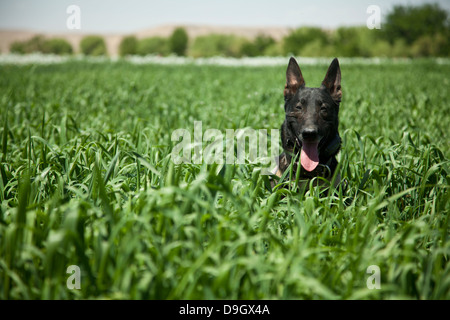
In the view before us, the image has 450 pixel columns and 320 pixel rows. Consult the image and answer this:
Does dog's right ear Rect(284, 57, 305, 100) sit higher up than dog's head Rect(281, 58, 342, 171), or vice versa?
dog's right ear Rect(284, 57, 305, 100)

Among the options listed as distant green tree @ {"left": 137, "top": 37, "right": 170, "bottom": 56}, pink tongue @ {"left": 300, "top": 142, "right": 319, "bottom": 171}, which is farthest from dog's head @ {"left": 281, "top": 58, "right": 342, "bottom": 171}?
distant green tree @ {"left": 137, "top": 37, "right": 170, "bottom": 56}

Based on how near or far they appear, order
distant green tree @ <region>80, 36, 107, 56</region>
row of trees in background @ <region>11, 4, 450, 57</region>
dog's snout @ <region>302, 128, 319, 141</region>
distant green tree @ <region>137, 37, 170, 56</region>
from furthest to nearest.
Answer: distant green tree @ <region>80, 36, 107, 56</region> → distant green tree @ <region>137, 37, 170, 56</region> → row of trees in background @ <region>11, 4, 450, 57</region> → dog's snout @ <region>302, 128, 319, 141</region>

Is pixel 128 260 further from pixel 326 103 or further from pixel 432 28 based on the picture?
pixel 432 28

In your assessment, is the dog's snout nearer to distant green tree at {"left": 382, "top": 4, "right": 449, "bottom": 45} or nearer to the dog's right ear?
the dog's right ear

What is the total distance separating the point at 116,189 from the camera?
227 centimetres

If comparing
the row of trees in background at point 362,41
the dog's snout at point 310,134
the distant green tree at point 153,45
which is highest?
the distant green tree at point 153,45

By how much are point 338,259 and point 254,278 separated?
504 millimetres

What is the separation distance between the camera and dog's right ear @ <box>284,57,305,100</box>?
127 inches

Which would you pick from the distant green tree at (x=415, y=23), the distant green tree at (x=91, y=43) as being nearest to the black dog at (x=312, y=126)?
the distant green tree at (x=415, y=23)

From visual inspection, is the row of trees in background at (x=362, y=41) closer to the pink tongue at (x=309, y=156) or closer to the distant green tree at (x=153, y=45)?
the distant green tree at (x=153, y=45)

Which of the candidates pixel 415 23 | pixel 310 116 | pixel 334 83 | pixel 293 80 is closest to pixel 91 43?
pixel 415 23

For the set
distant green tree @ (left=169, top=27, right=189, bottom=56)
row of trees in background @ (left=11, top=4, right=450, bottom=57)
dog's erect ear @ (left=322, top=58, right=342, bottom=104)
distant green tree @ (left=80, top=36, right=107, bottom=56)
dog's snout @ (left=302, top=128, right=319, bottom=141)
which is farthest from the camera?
distant green tree @ (left=80, top=36, right=107, bottom=56)

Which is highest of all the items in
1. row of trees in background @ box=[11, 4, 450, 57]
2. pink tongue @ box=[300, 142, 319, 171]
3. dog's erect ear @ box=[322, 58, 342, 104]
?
row of trees in background @ box=[11, 4, 450, 57]

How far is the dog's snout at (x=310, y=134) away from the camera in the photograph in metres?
2.74
